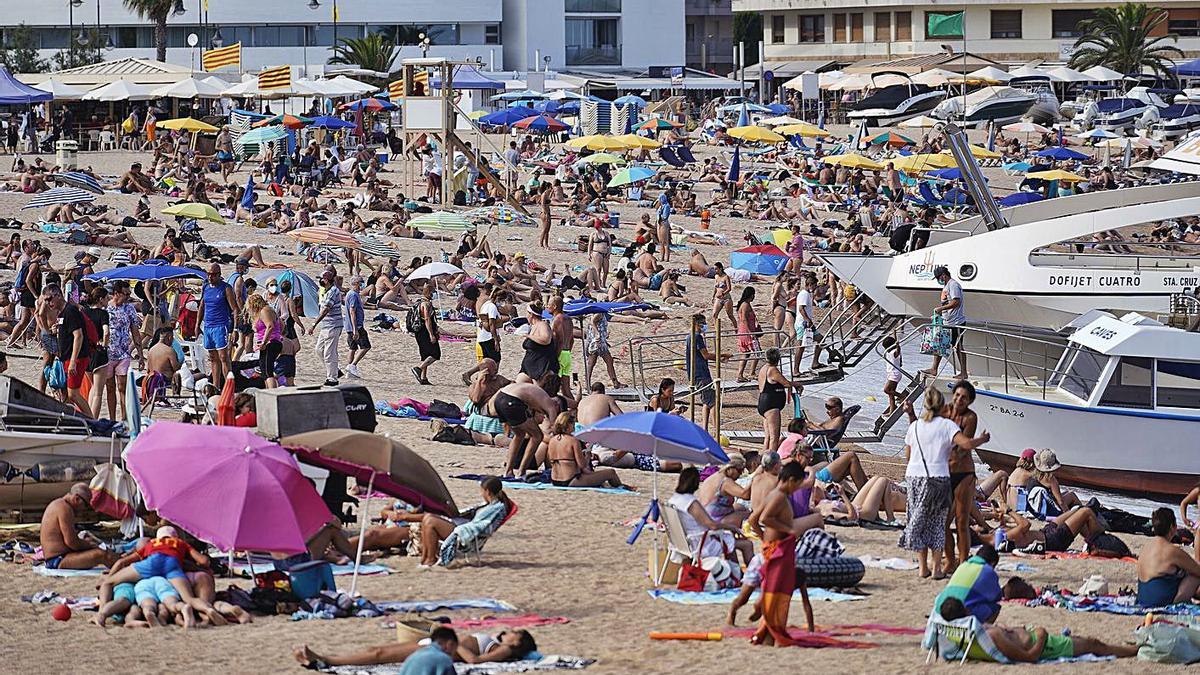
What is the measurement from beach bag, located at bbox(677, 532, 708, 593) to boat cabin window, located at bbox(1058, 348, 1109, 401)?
680cm

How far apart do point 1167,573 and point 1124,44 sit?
69393mm

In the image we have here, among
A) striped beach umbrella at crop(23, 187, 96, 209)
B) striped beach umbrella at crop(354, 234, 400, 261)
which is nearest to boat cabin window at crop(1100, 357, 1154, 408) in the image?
striped beach umbrella at crop(354, 234, 400, 261)

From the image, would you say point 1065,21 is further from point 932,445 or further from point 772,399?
point 932,445

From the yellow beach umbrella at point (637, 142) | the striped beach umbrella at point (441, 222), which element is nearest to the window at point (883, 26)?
the yellow beach umbrella at point (637, 142)

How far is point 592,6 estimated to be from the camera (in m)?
85.1

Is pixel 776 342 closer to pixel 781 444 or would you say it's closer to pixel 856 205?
pixel 781 444

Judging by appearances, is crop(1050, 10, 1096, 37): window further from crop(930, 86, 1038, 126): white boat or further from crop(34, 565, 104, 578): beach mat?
crop(34, 565, 104, 578): beach mat

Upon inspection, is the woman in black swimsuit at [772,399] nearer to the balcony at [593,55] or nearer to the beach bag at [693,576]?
the beach bag at [693,576]

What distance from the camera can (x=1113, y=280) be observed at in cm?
2114

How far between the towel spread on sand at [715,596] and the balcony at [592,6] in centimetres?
7445

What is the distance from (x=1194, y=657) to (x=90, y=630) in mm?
6015

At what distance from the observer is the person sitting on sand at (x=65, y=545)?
1127 cm

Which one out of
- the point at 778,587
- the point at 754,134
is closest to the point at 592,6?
the point at 754,134

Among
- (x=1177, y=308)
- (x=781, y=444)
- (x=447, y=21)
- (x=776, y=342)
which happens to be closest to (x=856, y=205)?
(x=776, y=342)
